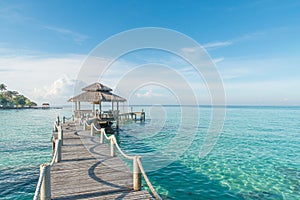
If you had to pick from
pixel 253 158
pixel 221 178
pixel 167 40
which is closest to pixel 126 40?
pixel 167 40

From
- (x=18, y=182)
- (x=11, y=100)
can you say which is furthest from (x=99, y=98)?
(x=11, y=100)

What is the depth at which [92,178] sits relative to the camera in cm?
592

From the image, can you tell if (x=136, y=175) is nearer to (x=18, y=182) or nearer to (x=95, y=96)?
(x=18, y=182)

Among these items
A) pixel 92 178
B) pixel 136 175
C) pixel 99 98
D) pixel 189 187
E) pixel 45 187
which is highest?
pixel 99 98

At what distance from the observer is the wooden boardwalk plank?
4.82 metres

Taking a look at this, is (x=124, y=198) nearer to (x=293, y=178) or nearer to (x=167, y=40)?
(x=293, y=178)

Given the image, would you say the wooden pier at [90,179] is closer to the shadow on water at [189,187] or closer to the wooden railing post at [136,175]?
the wooden railing post at [136,175]

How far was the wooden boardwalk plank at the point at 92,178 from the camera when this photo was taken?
4.82m

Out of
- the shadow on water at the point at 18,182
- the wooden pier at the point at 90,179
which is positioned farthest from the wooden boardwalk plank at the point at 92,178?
the shadow on water at the point at 18,182

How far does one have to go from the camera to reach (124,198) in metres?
4.63

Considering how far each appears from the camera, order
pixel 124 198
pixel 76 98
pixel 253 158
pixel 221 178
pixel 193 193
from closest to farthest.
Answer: pixel 124 198
pixel 193 193
pixel 221 178
pixel 253 158
pixel 76 98

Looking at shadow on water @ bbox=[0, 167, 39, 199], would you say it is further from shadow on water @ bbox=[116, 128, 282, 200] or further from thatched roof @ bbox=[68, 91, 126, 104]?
thatched roof @ bbox=[68, 91, 126, 104]

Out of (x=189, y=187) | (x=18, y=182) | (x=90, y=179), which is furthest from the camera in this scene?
(x=18, y=182)

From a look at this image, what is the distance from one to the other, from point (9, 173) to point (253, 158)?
49.1ft
